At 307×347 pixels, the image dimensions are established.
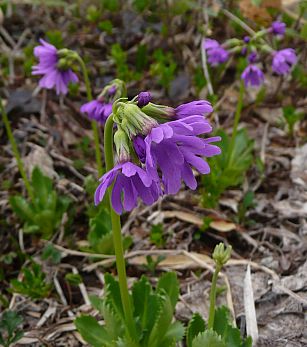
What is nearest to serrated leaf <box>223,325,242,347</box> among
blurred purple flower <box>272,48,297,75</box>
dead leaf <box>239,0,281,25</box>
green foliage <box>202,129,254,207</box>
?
green foliage <box>202,129,254,207</box>

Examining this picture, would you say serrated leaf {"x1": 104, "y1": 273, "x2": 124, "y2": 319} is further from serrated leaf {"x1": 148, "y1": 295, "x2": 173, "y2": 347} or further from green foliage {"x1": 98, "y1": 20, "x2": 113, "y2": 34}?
green foliage {"x1": 98, "y1": 20, "x2": 113, "y2": 34}

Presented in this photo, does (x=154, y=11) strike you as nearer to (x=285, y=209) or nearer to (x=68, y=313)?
(x=285, y=209)

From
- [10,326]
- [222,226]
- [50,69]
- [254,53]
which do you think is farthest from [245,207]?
[10,326]

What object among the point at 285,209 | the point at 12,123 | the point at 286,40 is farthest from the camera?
the point at 286,40

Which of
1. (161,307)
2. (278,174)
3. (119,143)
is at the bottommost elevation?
(278,174)

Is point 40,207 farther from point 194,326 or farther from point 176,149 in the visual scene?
point 176,149

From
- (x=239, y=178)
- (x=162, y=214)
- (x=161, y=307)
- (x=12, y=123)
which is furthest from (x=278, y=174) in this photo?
(x=12, y=123)

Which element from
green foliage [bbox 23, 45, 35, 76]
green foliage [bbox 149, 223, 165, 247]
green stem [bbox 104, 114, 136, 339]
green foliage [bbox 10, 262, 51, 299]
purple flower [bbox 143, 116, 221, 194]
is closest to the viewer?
purple flower [bbox 143, 116, 221, 194]
